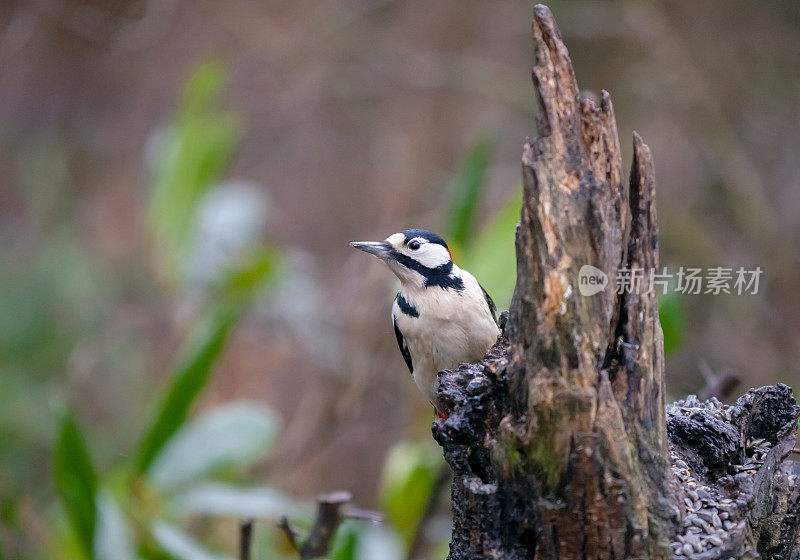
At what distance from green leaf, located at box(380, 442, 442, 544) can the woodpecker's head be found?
83cm

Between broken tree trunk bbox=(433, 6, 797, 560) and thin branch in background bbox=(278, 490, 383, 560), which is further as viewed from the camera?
thin branch in background bbox=(278, 490, 383, 560)

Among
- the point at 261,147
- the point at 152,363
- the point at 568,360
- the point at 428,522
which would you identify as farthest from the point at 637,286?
the point at 261,147

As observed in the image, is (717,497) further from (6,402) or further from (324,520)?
(6,402)

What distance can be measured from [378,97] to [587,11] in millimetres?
2126

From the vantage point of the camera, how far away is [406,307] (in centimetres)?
294

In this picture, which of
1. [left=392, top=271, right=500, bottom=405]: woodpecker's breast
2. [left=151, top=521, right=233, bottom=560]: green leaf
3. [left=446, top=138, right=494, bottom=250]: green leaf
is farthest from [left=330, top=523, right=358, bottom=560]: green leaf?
[left=446, top=138, right=494, bottom=250]: green leaf

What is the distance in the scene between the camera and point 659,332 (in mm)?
1778

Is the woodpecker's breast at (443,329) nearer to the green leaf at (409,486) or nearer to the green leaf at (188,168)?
the green leaf at (409,486)

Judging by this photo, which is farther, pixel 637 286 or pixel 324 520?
pixel 324 520

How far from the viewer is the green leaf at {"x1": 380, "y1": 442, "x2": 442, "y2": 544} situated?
3.32m

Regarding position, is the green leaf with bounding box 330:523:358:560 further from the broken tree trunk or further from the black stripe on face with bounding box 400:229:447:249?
the black stripe on face with bounding box 400:229:447:249

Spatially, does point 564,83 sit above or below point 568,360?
above

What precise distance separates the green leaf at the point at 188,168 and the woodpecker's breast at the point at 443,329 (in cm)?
183

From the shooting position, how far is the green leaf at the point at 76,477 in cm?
265
